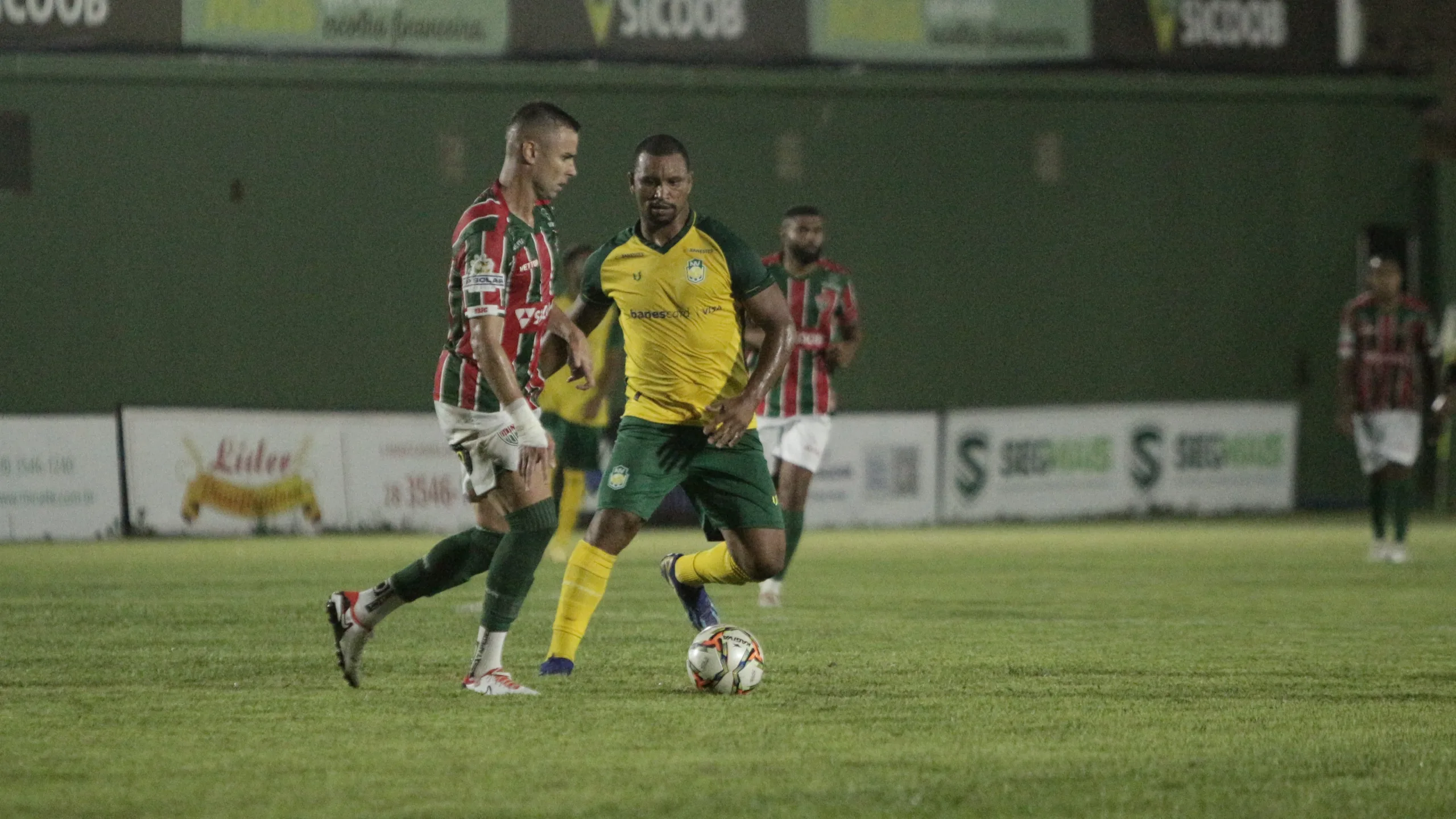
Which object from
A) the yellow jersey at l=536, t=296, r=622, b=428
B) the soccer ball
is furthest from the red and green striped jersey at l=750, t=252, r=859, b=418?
the soccer ball

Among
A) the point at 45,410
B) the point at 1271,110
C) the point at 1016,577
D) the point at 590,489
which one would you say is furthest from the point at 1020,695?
the point at 1271,110

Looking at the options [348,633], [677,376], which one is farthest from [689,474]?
[348,633]

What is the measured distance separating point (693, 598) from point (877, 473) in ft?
42.2

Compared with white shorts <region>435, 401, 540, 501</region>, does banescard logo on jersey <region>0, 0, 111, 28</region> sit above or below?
above

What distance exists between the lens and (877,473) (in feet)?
69.7

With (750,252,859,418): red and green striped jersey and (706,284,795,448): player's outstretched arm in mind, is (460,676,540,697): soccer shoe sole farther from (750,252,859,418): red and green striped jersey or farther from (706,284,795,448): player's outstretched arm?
(750,252,859,418): red and green striped jersey

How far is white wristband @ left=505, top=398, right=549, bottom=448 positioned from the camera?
6.86 metres

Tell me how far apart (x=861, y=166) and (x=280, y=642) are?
15.1 meters

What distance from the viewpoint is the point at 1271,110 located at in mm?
24766

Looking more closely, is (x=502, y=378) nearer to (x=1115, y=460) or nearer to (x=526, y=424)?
(x=526, y=424)

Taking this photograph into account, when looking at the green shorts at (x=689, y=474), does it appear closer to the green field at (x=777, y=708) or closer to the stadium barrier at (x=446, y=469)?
the green field at (x=777, y=708)

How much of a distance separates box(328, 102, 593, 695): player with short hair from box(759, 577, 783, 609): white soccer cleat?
432cm

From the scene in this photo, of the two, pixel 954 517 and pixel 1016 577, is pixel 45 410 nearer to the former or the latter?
pixel 954 517

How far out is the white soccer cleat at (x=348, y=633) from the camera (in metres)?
7.40
